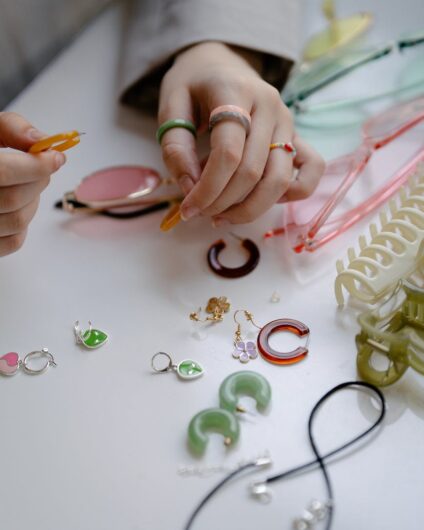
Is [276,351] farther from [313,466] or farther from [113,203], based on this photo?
[113,203]

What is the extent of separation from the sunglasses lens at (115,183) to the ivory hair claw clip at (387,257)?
21cm

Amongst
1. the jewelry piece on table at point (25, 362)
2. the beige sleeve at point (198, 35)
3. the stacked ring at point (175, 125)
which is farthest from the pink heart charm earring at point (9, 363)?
the beige sleeve at point (198, 35)

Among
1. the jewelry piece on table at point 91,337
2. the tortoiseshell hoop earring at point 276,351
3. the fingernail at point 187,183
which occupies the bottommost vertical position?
the jewelry piece on table at point 91,337

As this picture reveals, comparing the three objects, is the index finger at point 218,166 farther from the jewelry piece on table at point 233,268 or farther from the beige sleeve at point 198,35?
the beige sleeve at point 198,35

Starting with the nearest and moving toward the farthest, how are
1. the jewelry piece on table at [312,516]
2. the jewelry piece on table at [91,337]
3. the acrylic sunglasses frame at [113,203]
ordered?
1. the jewelry piece on table at [312,516]
2. the jewelry piece on table at [91,337]
3. the acrylic sunglasses frame at [113,203]

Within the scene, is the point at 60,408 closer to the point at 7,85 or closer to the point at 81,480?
the point at 81,480

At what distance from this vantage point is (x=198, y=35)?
615mm

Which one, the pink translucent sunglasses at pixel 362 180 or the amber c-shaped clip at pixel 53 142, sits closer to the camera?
the amber c-shaped clip at pixel 53 142

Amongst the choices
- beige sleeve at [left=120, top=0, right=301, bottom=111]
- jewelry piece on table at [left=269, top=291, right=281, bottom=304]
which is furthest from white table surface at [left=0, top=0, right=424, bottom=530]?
beige sleeve at [left=120, top=0, right=301, bottom=111]

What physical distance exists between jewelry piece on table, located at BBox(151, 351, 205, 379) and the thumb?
188 mm

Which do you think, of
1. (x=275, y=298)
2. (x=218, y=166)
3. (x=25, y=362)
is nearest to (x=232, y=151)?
(x=218, y=166)

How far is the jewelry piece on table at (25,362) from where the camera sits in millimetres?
446

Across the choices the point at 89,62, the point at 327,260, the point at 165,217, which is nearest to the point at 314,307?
the point at 327,260

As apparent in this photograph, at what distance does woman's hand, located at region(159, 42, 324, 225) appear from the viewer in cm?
49
